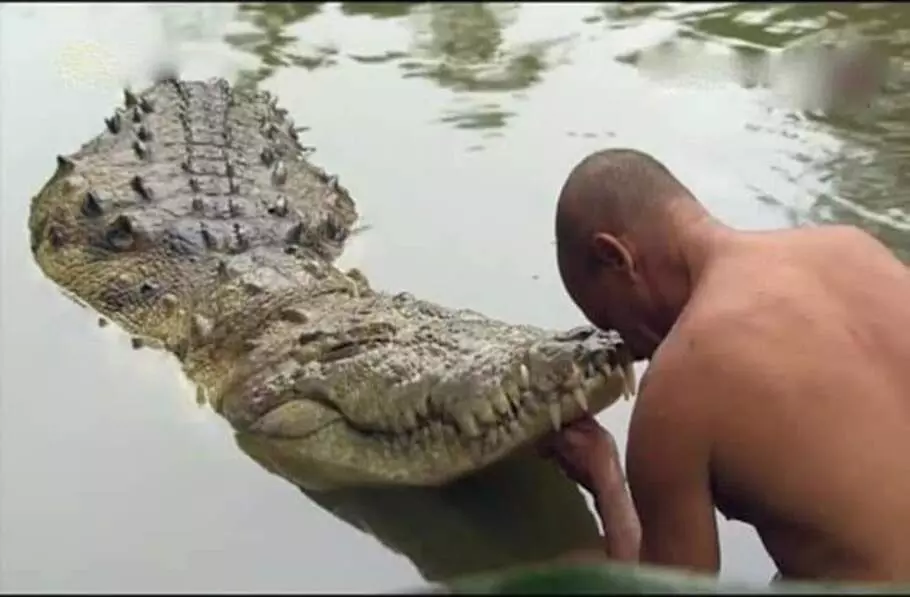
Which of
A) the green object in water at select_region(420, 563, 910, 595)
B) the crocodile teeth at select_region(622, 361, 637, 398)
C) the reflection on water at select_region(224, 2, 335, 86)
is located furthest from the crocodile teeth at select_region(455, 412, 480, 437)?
the reflection on water at select_region(224, 2, 335, 86)

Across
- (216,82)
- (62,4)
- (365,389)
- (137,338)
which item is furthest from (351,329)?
(62,4)

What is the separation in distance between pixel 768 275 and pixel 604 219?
0.35 metres

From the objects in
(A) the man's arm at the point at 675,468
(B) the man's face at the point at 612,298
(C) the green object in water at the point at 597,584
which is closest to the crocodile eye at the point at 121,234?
(B) the man's face at the point at 612,298

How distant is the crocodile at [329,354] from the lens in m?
3.41

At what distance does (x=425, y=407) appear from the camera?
11.5ft

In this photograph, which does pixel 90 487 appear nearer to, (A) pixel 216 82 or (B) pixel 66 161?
(B) pixel 66 161

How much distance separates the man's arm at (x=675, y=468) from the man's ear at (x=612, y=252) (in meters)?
0.28

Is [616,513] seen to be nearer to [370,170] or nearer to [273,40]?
[370,170]

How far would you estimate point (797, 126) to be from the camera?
20.0ft

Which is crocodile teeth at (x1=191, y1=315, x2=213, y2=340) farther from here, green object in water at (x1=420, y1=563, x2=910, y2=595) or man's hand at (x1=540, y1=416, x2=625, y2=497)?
green object in water at (x1=420, y1=563, x2=910, y2=595)

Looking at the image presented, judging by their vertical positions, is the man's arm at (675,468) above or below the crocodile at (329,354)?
above

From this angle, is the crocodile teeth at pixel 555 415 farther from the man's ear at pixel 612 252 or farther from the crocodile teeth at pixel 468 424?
the man's ear at pixel 612 252

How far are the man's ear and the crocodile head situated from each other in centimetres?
34

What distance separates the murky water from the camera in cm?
Answer: 340
